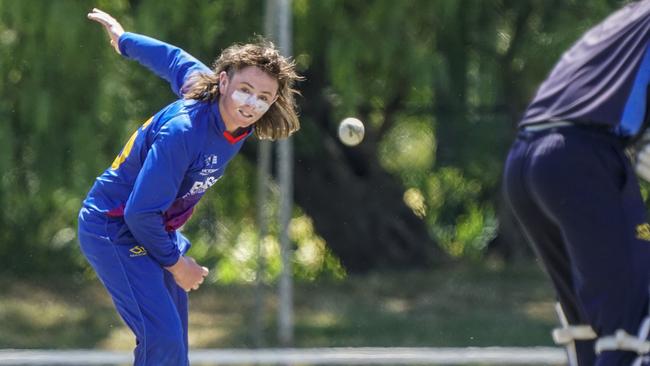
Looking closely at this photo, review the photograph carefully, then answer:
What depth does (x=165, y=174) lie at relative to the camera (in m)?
3.60

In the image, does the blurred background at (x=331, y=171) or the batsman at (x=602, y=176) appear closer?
the batsman at (x=602, y=176)

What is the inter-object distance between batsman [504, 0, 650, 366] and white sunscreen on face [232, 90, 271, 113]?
0.84 metres

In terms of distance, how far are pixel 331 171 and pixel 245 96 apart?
500 cm

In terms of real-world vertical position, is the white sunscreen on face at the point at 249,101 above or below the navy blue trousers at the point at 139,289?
above

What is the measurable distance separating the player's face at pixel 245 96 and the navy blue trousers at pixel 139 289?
49 cm

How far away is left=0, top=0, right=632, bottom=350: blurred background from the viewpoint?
7.36 metres

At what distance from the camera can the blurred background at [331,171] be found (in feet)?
24.1

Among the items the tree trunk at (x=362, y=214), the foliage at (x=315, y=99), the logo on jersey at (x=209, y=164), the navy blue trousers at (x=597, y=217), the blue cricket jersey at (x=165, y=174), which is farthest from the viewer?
the tree trunk at (x=362, y=214)

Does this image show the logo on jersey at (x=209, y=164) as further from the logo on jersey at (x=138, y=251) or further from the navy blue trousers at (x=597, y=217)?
the navy blue trousers at (x=597, y=217)

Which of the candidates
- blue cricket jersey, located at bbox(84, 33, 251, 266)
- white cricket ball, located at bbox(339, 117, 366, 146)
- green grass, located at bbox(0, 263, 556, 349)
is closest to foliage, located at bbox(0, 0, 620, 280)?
green grass, located at bbox(0, 263, 556, 349)

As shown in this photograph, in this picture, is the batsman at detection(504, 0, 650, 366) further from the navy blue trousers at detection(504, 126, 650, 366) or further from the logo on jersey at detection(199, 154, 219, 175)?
the logo on jersey at detection(199, 154, 219, 175)

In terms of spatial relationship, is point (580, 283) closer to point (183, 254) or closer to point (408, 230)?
point (183, 254)

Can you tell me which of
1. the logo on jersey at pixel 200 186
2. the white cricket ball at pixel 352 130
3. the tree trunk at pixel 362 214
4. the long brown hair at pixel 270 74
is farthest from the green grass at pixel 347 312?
the logo on jersey at pixel 200 186

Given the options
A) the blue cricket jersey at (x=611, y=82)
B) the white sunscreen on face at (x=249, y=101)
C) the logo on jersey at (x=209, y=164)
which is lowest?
the logo on jersey at (x=209, y=164)
